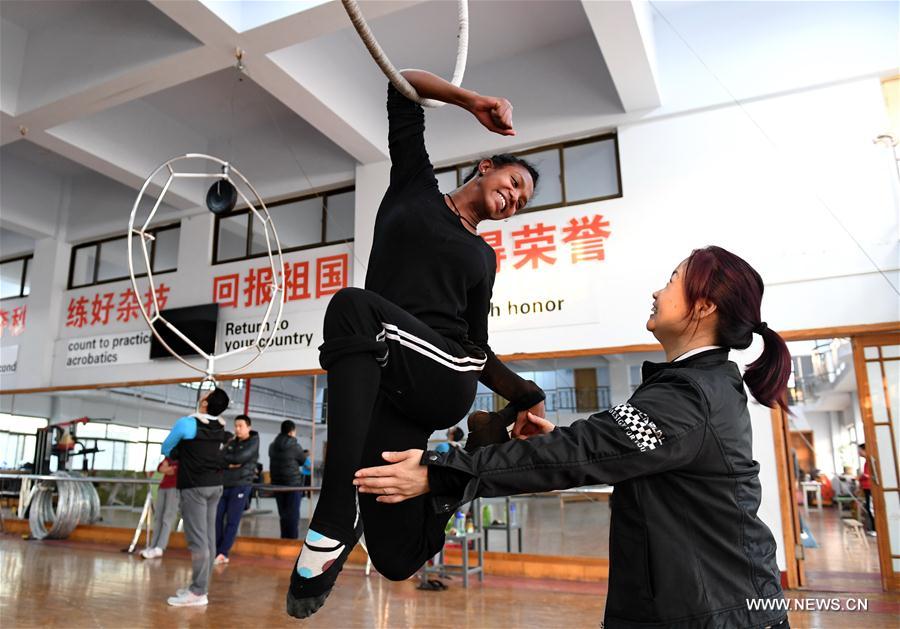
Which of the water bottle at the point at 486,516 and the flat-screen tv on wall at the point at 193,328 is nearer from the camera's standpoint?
the water bottle at the point at 486,516

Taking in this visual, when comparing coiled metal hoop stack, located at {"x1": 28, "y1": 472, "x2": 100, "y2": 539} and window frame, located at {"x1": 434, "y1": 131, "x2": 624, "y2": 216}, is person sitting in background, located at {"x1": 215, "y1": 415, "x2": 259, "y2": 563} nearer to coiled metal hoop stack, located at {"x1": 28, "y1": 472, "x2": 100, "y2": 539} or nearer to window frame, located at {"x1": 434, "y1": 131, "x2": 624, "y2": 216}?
coiled metal hoop stack, located at {"x1": 28, "y1": 472, "x2": 100, "y2": 539}

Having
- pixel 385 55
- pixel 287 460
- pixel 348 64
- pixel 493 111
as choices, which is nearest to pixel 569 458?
pixel 493 111

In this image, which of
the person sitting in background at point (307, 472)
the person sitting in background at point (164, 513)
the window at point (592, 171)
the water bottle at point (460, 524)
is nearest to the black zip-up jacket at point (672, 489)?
the water bottle at point (460, 524)

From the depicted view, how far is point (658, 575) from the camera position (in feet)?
3.86

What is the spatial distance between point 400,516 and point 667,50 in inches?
234

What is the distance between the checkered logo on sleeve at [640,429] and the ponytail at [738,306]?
0.34 m

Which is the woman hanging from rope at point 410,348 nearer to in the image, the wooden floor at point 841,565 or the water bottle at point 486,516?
the water bottle at point 486,516

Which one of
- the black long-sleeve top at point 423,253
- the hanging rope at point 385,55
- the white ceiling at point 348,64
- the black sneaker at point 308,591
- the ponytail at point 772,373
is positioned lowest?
the black sneaker at point 308,591

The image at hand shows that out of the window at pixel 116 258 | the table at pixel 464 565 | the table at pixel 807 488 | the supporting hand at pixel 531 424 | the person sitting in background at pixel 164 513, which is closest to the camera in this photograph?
the supporting hand at pixel 531 424

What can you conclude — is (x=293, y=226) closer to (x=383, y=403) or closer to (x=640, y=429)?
(x=383, y=403)

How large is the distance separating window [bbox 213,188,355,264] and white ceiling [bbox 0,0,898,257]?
210 mm

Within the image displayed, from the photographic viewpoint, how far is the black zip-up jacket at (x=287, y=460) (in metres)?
6.94

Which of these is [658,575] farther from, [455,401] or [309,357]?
[309,357]

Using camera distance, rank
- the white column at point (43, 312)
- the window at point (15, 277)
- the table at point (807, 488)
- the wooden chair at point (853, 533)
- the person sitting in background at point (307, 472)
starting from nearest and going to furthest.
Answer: the person sitting in background at point (307, 472) < the wooden chair at point (853, 533) < the white column at point (43, 312) < the window at point (15, 277) < the table at point (807, 488)
